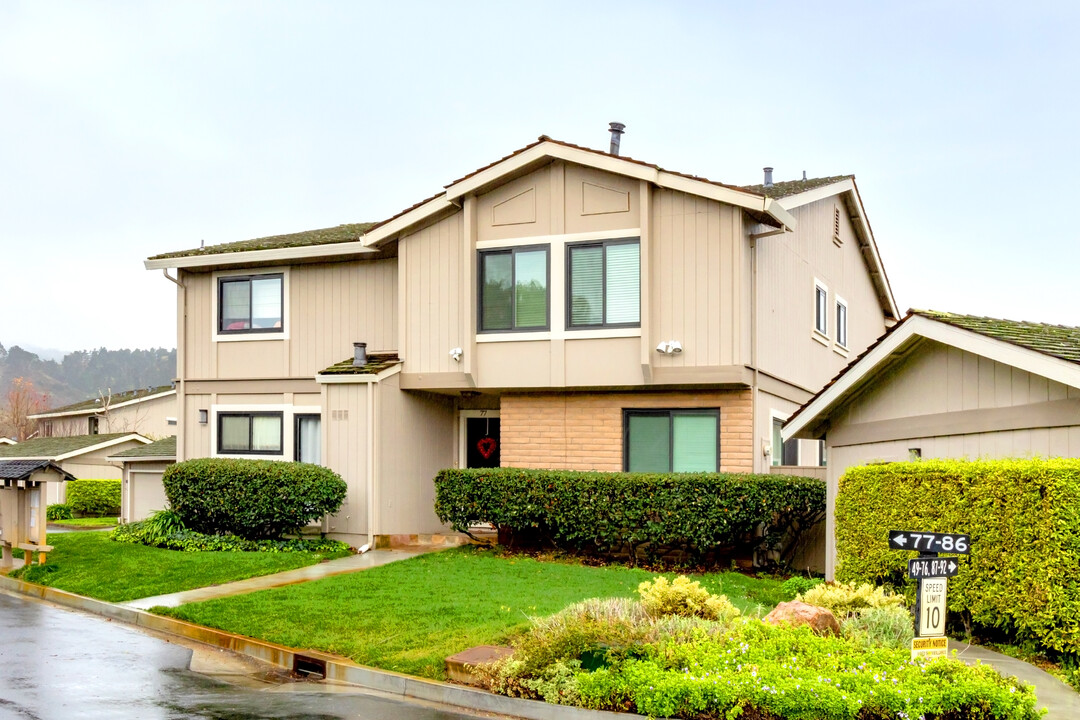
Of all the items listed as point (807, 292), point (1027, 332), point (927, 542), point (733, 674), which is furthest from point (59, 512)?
point (927, 542)

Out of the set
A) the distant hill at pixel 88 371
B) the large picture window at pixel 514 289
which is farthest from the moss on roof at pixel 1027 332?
the distant hill at pixel 88 371

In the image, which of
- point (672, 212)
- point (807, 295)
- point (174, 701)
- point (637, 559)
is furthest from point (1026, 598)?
point (807, 295)

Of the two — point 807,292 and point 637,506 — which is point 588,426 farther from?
point 807,292

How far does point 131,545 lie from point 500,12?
38.1 feet

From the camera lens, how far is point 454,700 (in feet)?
31.9

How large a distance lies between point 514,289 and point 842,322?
9.37 m

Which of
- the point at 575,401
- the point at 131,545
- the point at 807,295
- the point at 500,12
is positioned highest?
the point at 500,12

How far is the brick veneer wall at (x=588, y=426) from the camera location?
1866cm

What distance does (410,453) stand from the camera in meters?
21.1

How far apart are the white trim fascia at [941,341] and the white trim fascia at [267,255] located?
9822mm

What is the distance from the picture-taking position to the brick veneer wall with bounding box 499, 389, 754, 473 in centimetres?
1866

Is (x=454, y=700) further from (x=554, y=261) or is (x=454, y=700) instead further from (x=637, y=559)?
(x=554, y=261)

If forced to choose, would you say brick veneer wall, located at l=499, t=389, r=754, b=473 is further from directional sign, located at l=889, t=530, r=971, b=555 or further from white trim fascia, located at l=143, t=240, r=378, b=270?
directional sign, located at l=889, t=530, r=971, b=555

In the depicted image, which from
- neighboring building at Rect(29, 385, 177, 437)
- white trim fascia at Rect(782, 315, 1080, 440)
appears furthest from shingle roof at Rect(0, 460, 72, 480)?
neighboring building at Rect(29, 385, 177, 437)
